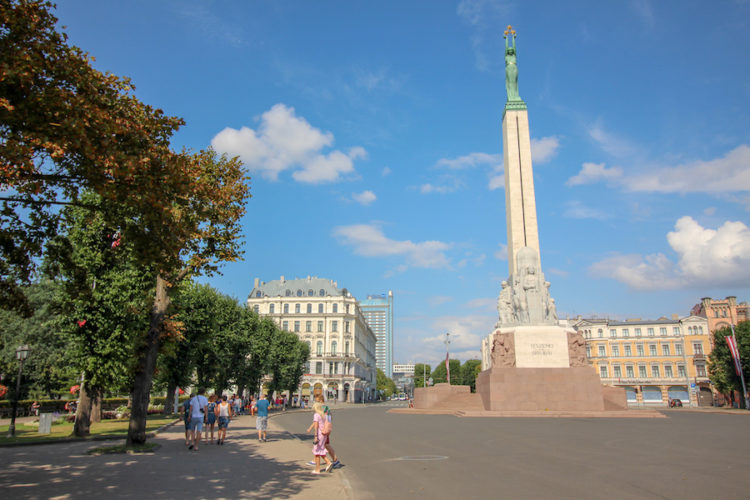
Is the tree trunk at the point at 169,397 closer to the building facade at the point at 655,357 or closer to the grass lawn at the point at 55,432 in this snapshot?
the grass lawn at the point at 55,432

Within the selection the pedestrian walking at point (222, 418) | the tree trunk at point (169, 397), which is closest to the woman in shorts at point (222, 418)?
the pedestrian walking at point (222, 418)

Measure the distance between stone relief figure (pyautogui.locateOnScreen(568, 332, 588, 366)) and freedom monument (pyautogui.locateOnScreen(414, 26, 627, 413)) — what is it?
6 centimetres

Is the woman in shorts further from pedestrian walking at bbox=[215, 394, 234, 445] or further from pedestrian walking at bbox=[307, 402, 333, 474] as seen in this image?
pedestrian walking at bbox=[307, 402, 333, 474]

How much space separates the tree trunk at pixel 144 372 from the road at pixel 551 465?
6.18 m

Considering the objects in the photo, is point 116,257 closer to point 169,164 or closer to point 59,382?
point 169,164

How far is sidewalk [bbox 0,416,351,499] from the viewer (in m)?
8.86

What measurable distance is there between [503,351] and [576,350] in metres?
4.41

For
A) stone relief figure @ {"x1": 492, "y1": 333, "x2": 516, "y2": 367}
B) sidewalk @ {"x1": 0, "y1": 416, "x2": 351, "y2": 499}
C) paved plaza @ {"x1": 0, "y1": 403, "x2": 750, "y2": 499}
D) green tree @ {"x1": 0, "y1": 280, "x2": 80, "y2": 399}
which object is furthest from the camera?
green tree @ {"x1": 0, "y1": 280, "x2": 80, "y2": 399}

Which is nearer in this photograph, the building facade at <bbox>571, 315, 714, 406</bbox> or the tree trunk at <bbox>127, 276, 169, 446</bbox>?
the tree trunk at <bbox>127, 276, 169, 446</bbox>

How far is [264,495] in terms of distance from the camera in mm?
8625

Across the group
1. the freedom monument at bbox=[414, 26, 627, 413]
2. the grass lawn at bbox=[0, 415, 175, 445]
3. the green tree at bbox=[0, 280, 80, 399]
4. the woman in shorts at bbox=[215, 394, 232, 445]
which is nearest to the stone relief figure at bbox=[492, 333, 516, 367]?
the freedom monument at bbox=[414, 26, 627, 413]

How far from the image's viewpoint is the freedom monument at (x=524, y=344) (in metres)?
29.8

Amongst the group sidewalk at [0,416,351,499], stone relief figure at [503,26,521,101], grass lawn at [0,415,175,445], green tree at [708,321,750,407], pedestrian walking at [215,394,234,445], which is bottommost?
grass lawn at [0,415,175,445]

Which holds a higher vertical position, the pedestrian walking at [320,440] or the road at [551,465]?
the pedestrian walking at [320,440]
